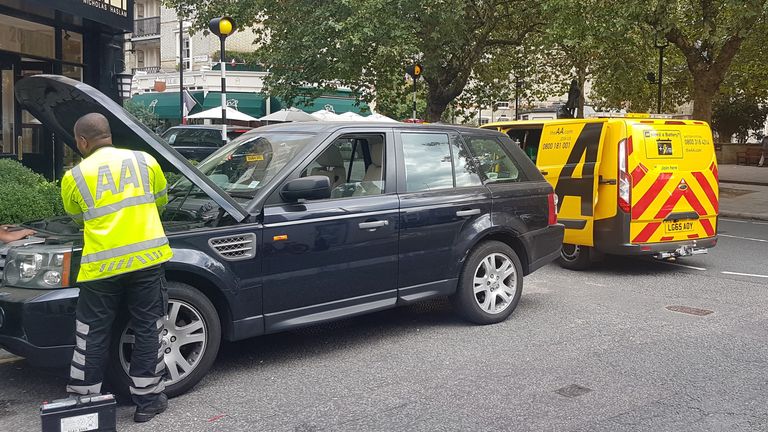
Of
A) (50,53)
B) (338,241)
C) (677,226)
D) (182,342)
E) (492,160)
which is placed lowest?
(182,342)

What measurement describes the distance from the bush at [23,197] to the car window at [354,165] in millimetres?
3555

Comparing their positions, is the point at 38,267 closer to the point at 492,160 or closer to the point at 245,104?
the point at 492,160

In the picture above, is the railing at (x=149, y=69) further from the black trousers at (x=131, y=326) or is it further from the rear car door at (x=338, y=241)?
the black trousers at (x=131, y=326)

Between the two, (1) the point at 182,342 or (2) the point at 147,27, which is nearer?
(1) the point at 182,342

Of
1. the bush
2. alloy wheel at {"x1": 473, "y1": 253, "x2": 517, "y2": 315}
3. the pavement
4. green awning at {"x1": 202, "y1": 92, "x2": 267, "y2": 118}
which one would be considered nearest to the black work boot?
alloy wheel at {"x1": 473, "y1": 253, "x2": 517, "y2": 315}

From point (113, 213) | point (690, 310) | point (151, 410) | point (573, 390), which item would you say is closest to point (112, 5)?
point (113, 213)

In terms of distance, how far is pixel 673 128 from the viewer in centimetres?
865

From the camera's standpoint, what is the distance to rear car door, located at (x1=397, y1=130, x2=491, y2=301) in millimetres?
5746

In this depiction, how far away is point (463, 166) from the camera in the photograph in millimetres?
6332

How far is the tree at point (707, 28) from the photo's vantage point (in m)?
14.7

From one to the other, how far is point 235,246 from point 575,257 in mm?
5453

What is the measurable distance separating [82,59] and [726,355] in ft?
44.0

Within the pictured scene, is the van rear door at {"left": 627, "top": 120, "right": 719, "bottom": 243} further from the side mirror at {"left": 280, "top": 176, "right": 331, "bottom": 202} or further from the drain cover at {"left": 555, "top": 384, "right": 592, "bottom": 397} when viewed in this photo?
the side mirror at {"left": 280, "top": 176, "right": 331, "bottom": 202}

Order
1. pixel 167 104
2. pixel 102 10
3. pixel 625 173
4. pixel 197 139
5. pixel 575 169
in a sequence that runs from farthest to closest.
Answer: pixel 167 104 → pixel 197 139 → pixel 102 10 → pixel 575 169 → pixel 625 173
